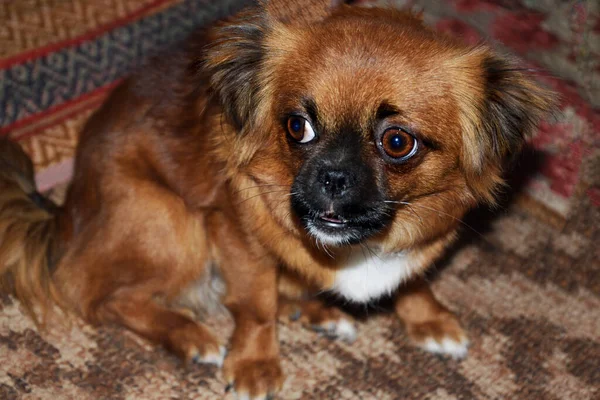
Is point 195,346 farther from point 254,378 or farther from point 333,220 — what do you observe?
point 333,220

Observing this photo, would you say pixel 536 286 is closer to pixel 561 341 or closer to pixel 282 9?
pixel 561 341

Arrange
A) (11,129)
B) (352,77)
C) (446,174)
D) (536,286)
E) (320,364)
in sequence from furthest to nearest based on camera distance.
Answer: (11,129), (536,286), (320,364), (446,174), (352,77)

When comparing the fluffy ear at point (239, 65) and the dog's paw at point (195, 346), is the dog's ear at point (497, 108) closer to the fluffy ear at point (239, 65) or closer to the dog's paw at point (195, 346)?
the fluffy ear at point (239, 65)

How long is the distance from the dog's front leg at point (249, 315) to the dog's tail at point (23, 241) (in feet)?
1.67

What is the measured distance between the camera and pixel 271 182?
1.96 m

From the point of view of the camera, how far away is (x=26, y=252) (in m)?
2.24

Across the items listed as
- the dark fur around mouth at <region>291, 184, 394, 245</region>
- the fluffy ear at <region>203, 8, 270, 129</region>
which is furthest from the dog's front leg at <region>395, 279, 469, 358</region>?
the fluffy ear at <region>203, 8, 270, 129</region>

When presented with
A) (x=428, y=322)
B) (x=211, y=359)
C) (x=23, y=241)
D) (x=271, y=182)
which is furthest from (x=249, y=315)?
(x=23, y=241)

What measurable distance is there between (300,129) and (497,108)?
0.46m

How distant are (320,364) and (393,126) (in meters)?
0.80

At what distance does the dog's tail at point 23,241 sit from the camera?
2.21 meters

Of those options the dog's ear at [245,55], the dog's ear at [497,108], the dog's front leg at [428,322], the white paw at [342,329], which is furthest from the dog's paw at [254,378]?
the dog's ear at [497,108]

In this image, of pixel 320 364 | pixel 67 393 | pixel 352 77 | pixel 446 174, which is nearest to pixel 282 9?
pixel 352 77

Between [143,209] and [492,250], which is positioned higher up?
[143,209]
